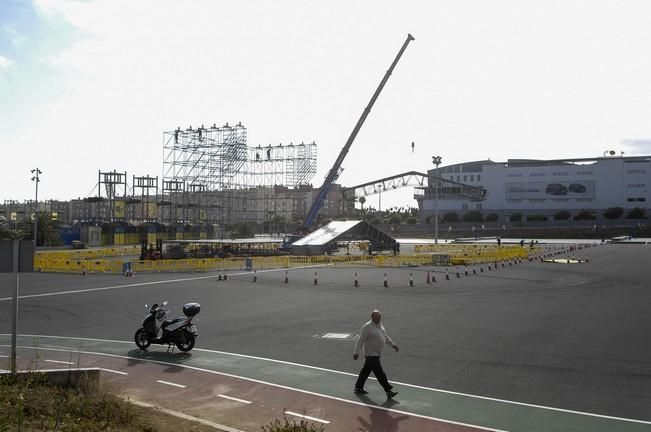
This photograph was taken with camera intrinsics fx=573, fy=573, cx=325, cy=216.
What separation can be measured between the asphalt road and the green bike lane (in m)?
0.44

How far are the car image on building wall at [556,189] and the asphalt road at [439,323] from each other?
97.8 m

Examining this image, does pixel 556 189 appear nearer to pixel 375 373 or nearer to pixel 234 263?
pixel 234 263

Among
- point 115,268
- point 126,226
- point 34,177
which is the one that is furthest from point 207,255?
point 126,226

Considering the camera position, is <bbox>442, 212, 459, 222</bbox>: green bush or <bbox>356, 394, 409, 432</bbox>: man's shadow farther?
<bbox>442, 212, 459, 222</bbox>: green bush

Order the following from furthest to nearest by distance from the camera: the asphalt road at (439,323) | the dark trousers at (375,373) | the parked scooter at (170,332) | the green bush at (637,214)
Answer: the green bush at (637,214) → the parked scooter at (170,332) → the asphalt road at (439,323) → the dark trousers at (375,373)

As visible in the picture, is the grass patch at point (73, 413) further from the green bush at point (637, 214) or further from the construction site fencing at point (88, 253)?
the green bush at point (637, 214)

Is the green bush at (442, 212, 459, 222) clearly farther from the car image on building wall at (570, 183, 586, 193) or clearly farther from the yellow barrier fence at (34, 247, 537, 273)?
the yellow barrier fence at (34, 247, 537, 273)

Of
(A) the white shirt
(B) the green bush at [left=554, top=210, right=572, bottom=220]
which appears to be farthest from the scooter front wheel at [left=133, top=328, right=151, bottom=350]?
(B) the green bush at [left=554, top=210, right=572, bottom=220]

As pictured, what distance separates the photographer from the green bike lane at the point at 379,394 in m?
8.95

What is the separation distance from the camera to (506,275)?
3622cm

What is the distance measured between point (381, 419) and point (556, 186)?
421ft

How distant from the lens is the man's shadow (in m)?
8.88

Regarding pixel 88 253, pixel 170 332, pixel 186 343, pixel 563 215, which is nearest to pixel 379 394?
pixel 186 343

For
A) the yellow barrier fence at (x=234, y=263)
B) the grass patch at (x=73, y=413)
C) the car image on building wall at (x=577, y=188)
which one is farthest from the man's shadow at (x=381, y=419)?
the car image on building wall at (x=577, y=188)
